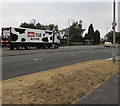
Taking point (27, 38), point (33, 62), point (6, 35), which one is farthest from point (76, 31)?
point (33, 62)

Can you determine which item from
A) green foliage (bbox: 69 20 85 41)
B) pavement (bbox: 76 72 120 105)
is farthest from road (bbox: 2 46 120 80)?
green foliage (bbox: 69 20 85 41)

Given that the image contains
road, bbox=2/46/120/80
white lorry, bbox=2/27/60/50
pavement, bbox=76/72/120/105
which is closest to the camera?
pavement, bbox=76/72/120/105

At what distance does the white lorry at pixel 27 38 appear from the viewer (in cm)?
2539

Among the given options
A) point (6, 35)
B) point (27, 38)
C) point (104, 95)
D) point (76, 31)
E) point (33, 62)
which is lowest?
point (104, 95)

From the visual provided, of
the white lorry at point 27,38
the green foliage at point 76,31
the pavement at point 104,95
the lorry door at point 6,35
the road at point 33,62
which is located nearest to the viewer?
the pavement at point 104,95

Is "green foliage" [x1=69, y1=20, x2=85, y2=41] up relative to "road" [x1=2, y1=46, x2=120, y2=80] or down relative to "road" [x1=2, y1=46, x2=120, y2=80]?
up

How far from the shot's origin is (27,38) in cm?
2731

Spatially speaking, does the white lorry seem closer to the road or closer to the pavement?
the road

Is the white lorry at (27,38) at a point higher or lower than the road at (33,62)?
higher

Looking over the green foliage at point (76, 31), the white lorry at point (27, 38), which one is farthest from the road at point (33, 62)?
the green foliage at point (76, 31)

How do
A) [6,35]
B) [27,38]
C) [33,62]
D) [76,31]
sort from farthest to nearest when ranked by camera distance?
[76,31] → [27,38] → [6,35] → [33,62]

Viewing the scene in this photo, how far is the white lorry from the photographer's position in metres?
25.4

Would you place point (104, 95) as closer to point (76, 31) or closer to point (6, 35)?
point (6, 35)

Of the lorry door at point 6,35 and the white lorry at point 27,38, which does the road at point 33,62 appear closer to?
the white lorry at point 27,38
